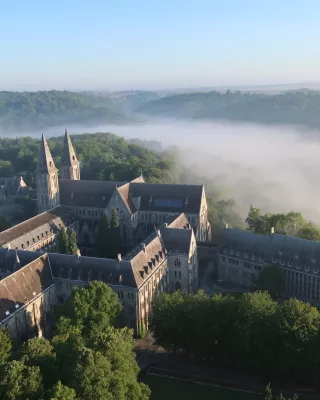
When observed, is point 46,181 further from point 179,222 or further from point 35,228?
point 179,222

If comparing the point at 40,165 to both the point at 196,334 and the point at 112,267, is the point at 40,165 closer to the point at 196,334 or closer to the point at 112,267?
the point at 112,267

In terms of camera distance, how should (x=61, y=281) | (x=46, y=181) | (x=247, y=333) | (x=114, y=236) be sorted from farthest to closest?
(x=46, y=181)
(x=114, y=236)
(x=61, y=281)
(x=247, y=333)

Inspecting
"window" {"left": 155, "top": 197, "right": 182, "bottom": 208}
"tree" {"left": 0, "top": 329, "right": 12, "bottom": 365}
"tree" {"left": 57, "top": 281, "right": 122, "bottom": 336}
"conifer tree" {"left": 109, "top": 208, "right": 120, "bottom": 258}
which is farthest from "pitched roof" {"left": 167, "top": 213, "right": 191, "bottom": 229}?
"tree" {"left": 0, "top": 329, "right": 12, "bottom": 365}

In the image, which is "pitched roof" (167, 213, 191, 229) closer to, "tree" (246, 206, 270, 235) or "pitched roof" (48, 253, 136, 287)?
"tree" (246, 206, 270, 235)

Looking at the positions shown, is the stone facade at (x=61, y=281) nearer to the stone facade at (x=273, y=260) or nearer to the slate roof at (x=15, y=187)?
the stone facade at (x=273, y=260)

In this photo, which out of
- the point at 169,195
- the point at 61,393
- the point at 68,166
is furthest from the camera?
the point at 68,166


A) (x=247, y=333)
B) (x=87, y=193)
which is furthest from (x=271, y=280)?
(x=87, y=193)

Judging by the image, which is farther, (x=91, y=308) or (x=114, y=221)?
(x=114, y=221)

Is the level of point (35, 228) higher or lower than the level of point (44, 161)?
lower
